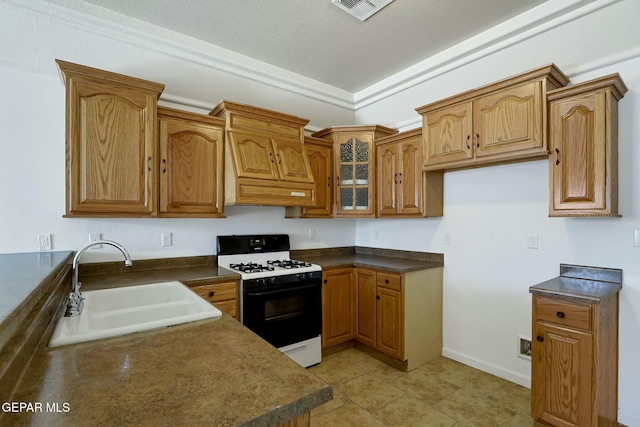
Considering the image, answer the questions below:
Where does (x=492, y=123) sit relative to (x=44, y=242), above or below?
above

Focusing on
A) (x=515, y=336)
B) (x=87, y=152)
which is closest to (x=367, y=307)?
(x=515, y=336)

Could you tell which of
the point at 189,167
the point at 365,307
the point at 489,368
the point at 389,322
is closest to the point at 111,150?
the point at 189,167

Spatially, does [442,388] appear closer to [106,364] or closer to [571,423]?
[571,423]

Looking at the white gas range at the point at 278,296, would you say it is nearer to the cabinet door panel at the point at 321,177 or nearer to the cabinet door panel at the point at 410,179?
the cabinet door panel at the point at 321,177

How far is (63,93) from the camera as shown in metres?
2.32

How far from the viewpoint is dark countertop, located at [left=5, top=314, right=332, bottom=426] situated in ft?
2.21

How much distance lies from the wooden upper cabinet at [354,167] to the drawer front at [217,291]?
144 cm

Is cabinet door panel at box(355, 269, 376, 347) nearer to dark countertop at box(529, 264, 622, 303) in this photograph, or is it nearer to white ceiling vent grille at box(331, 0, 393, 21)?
dark countertop at box(529, 264, 622, 303)

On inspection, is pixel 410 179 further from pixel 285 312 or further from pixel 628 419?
pixel 628 419

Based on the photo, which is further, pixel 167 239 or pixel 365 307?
pixel 365 307

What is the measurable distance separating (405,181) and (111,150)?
8.08ft

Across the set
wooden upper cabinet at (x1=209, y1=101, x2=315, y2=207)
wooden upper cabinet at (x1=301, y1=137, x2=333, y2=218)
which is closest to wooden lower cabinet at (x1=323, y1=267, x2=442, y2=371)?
wooden upper cabinet at (x1=301, y1=137, x2=333, y2=218)

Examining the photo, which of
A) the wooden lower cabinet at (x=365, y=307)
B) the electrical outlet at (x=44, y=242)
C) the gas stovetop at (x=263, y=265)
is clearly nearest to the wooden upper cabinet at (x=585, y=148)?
the wooden lower cabinet at (x=365, y=307)

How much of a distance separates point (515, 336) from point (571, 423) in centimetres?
83
